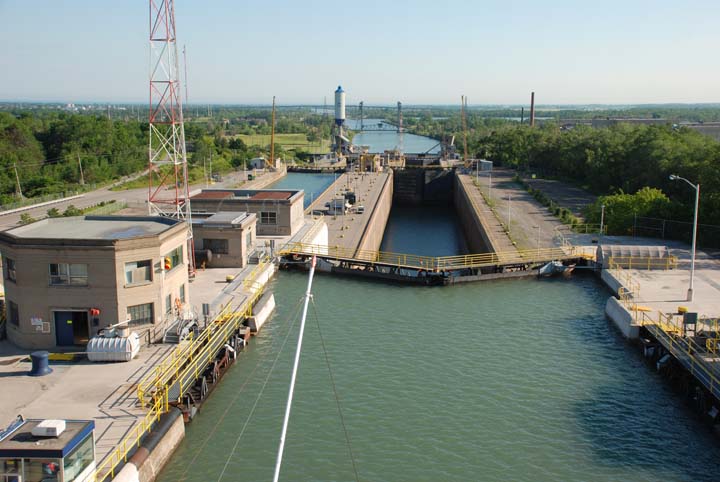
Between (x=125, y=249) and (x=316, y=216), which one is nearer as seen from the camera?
(x=125, y=249)

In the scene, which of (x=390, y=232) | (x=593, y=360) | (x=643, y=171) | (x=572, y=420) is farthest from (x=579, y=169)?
(x=572, y=420)

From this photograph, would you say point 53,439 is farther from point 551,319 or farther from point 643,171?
point 643,171

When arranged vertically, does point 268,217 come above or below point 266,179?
above

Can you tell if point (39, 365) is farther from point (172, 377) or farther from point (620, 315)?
point (620, 315)

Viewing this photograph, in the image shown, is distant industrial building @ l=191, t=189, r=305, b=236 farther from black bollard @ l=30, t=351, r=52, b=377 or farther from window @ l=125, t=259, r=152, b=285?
black bollard @ l=30, t=351, r=52, b=377

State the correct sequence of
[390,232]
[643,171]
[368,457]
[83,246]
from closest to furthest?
[368,457] → [83,246] → [643,171] → [390,232]

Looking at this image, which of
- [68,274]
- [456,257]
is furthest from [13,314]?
[456,257]

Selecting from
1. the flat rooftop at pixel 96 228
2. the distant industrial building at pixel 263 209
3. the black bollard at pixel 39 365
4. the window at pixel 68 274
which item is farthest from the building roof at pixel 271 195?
the black bollard at pixel 39 365
